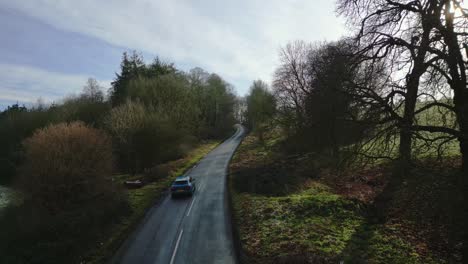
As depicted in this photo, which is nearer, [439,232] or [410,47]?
[410,47]

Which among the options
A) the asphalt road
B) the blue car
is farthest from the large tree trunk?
the blue car

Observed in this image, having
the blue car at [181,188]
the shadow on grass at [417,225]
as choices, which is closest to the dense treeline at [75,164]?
the blue car at [181,188]

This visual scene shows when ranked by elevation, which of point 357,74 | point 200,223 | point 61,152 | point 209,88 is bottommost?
point 200,223

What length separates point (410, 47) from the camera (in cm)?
1027

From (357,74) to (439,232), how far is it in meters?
7.65

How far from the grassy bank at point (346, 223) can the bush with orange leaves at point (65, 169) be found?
10285mm

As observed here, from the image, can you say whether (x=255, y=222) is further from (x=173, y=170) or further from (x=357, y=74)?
(x=173, y=170)

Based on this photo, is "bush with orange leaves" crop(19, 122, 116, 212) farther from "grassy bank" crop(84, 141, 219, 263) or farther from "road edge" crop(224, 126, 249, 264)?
"road edge" crop(224, 126, 249, 264)

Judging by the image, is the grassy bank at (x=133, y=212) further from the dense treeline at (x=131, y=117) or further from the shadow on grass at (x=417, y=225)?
the shadow on grass at (x=417, y=225)

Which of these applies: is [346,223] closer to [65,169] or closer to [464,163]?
[464,163]

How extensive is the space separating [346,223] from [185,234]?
27.7 feet

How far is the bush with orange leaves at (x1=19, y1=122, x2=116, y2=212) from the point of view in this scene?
19000 mm

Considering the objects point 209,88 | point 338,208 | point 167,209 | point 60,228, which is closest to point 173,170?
point 167,209

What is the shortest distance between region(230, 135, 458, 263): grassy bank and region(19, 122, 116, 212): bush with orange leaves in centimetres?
1029
